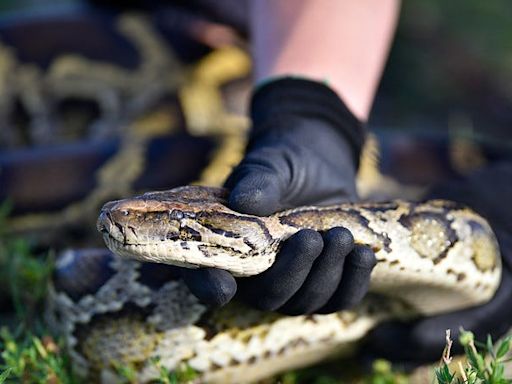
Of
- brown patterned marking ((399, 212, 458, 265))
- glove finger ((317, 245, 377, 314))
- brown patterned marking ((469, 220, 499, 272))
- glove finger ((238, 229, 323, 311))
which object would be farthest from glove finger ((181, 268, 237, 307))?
brown patterned marking ((469, 220, 499, 272))

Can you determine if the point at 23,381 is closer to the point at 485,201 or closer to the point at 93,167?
the point at 93,167

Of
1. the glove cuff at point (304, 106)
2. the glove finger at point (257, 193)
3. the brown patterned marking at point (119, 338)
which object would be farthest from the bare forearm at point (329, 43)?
the brown patterned marking at point (119, 338)

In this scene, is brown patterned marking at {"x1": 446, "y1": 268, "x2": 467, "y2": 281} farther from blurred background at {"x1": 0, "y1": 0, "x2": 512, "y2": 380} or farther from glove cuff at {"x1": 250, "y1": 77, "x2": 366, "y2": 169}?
blurred background at {"x1": 0, "y1": 0, "x2": 512, "y2": 380}

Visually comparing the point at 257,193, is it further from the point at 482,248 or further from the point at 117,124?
the point at 117,124

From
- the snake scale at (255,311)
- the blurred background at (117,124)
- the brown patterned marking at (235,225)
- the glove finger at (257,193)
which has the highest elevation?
the glove finger at (257,193)

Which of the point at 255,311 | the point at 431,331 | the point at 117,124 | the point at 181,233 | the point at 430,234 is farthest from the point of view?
the point at 117,124

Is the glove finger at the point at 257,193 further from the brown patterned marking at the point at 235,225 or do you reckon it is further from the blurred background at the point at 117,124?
the blurred background at the point at 117,124

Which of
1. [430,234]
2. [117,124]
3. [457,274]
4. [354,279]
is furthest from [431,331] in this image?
[117,124]
